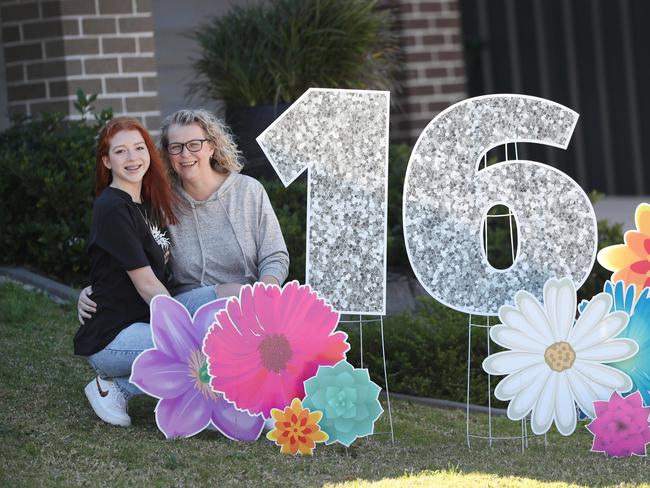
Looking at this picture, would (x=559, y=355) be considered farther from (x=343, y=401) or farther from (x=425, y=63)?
(x=425, y=63)

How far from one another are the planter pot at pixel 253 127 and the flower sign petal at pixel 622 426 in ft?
10.9

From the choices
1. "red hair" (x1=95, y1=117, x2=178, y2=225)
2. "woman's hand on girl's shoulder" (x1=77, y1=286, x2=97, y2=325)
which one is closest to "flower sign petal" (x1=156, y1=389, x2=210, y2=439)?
"woman's hand on girl's shoulder" (x1=77, y1=286, x2=97, y2=325)

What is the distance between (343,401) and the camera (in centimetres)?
418

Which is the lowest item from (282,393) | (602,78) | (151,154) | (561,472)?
(561,472)

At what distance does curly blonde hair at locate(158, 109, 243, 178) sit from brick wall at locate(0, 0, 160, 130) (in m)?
2.72

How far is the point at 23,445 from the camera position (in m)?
4.09

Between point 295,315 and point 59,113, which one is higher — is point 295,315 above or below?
below

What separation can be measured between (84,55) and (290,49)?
4.27 ft

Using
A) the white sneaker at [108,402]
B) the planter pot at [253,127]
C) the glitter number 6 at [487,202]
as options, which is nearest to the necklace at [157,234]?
the white sneaker at [108,402]

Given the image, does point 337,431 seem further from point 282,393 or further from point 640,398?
point 640,398

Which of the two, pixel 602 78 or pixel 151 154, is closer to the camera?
pixel 151 154

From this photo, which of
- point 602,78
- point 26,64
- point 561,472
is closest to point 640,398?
point 561,472

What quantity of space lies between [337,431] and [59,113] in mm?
3394

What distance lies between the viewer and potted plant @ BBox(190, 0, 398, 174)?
703 cm
